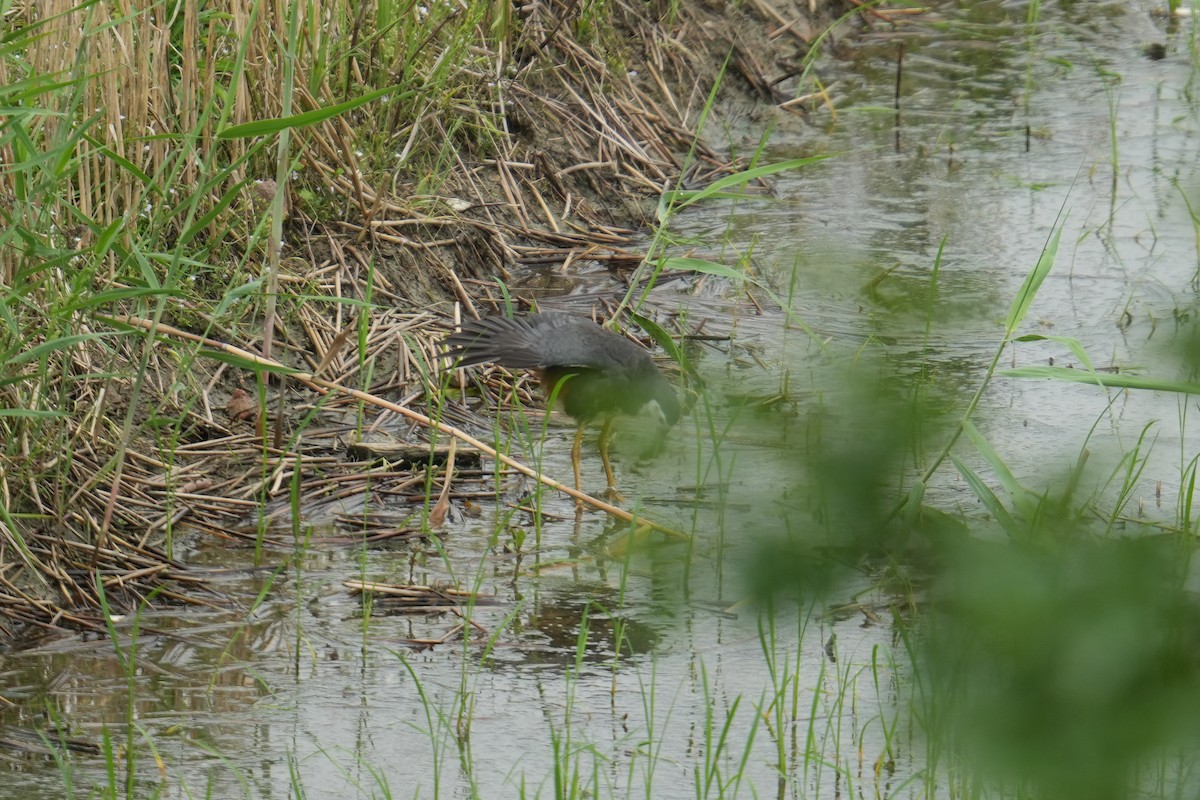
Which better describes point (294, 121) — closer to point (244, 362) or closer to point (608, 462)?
point (244, 362)

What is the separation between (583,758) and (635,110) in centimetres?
400

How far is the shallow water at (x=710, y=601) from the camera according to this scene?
1.11 metres

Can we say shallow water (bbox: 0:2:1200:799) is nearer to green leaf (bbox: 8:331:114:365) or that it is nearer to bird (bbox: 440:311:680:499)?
bird (bbox: 440:311:680:499)

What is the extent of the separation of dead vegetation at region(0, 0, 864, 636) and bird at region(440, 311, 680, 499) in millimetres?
245

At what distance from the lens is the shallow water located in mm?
1112

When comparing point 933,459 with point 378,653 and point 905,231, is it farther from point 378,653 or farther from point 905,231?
point 905,231

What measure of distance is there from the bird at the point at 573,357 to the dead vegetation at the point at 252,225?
9.6 inches

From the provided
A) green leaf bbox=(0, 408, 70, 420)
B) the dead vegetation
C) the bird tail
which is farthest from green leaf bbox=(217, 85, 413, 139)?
the bird tail

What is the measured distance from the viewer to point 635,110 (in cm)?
629

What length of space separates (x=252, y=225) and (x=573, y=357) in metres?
1.20

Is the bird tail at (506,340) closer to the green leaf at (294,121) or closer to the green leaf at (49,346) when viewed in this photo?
the green leaf at (294,121)

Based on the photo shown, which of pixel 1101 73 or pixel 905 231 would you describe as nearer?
pixel 905 231

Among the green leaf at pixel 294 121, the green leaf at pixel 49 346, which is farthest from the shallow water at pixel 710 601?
the green leaf at pixel 294 121

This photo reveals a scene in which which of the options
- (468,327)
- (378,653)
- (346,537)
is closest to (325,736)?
(378,653)
